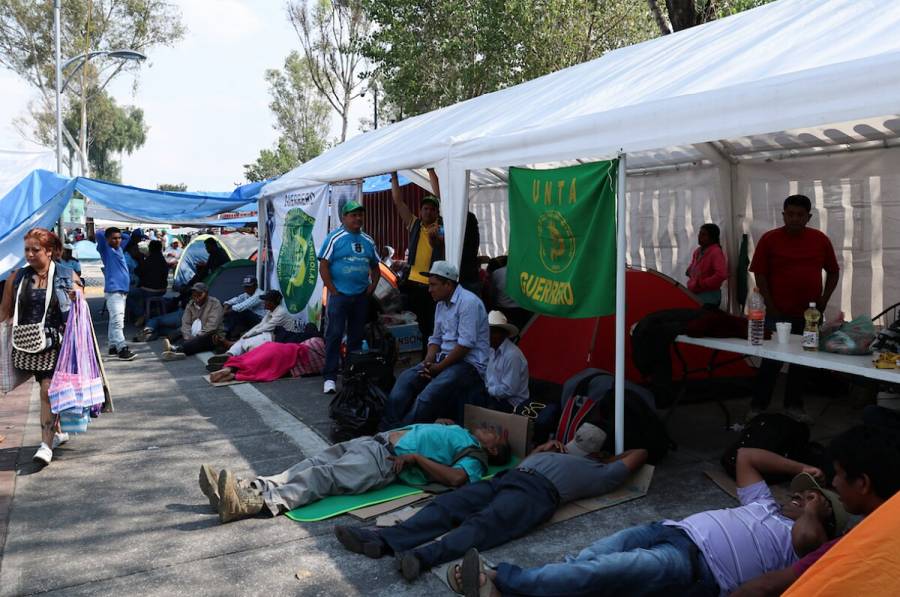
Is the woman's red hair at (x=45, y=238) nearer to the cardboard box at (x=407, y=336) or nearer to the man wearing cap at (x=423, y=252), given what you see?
the man wearing cap at (x=423, y=252)

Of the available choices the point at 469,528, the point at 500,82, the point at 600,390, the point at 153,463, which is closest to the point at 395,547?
the point at 469,528

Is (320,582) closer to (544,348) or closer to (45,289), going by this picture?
(45,289)

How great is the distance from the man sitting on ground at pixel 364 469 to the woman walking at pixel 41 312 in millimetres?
1720

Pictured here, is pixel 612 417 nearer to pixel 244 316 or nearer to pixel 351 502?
pixel 351 502

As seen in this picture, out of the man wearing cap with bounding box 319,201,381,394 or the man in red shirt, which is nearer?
the man in red shirt

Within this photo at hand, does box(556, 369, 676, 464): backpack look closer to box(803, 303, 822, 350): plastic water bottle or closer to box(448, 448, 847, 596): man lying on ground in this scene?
box(803, 303, 822, 350): plastic water bottle

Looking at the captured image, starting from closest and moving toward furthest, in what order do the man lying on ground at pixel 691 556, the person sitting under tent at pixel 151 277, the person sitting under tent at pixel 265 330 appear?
the man lying on ground at pixel 691 556 < the person sitting under tent at pixel 265 330 < the person sitting under tent at pixel 151 277

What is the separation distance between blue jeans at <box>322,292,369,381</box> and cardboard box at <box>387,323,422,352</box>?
29.6 inches

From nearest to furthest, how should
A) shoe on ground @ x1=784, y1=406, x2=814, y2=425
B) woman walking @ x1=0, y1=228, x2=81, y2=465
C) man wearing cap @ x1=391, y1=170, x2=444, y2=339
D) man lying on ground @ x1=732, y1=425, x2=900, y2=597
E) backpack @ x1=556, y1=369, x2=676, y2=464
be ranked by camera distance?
man lying on ground @ x1=732, y1=425, x2=900, y2=597 < backpack @ x1=556, y1=369, x2=676, y2=464 < woman walking @ x1=0, y1=228, x2=81, y2=465 < shoe on ground @ x1=784, y1=406, x2=814, y2=425 < man wearing cap @ x1=391, y1=170, x2=444, y2=339

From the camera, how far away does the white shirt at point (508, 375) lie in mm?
5473

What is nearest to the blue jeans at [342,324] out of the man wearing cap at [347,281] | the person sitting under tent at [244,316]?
the man wearing cap at [347,281]

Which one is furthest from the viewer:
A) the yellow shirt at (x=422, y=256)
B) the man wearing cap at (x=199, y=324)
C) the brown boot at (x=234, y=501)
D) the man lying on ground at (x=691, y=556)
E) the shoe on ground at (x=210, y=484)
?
the man wearing cap at (x=199, y=324)

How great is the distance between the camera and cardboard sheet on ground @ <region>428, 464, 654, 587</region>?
418cm

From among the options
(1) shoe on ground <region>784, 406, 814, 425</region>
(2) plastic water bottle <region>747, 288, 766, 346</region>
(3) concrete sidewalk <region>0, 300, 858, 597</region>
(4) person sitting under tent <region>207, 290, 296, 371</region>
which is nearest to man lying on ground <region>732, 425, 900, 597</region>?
(3) concrete sidewalk <region>0, 300, 858, 597</region>
